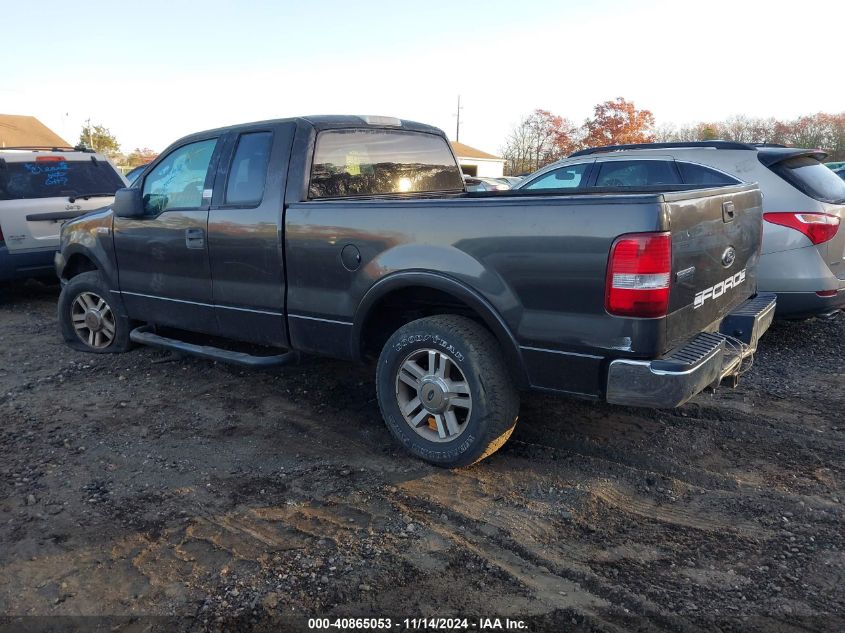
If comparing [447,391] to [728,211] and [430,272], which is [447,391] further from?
[728,211]

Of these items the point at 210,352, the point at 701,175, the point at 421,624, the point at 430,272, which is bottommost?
the point at 421,624

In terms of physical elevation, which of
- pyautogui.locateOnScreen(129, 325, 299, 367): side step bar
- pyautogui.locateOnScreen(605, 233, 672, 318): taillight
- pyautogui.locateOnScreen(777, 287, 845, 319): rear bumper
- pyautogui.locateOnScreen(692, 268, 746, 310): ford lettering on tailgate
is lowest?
pyautogui.locateOnScreen(129, 325, 299, 367): side step bar

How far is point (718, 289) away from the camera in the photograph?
11.8 ft

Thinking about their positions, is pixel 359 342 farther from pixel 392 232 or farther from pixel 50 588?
pixel 50 588

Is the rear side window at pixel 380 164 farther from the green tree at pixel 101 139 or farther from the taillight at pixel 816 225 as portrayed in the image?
the green tree at pixel 101 139

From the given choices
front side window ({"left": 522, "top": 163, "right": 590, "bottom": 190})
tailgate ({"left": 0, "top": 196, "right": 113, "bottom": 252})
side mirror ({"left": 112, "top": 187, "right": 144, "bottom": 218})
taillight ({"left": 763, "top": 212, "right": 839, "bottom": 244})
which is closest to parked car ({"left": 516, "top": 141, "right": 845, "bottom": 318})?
taillight ({"left": 763, "top": 212, "right": 839, "bottom": 244})

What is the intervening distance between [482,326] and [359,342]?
80 cm

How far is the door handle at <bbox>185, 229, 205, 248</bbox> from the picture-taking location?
465cm

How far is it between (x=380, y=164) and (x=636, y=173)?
2820 mm

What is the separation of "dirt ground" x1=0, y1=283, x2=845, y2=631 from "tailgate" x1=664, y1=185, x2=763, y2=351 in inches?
34.1

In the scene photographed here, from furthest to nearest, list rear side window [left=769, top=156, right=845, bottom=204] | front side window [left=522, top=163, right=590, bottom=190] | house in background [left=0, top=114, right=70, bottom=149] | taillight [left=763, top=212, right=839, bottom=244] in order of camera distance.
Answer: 1. house in background [left=0, top=114, right=70, bottom=149]
2. front side window [left=522, top=163, right=590, bottom=190]
3. rear side window [left=769, top=156, right=845, bottom=204]
4. taillight [left=763, top=212, right=839, bottom=244]

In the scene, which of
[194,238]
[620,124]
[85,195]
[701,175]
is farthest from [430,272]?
[620,124]

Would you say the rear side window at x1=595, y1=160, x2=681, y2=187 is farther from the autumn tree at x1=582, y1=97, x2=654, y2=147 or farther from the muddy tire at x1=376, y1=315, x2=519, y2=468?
the autumn tree at x1=582, y1=97, x2=654, y2=147

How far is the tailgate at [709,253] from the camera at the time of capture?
307 centimetres
